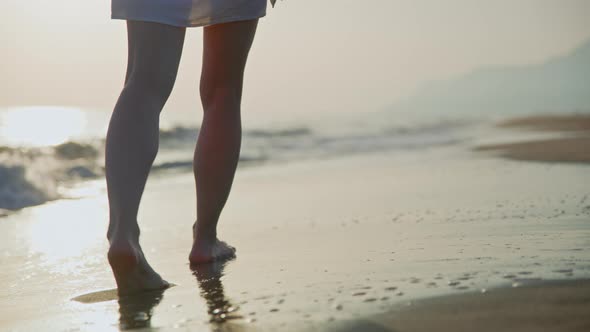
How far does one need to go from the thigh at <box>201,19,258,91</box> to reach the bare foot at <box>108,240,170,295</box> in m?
0.65

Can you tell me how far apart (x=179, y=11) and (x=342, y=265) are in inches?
30.7

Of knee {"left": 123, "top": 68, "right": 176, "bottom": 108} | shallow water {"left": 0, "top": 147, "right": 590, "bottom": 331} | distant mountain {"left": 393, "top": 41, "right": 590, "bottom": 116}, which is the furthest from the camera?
distant mountain {"left": 393, "top": 41, "right": 590, "bottom": 116}

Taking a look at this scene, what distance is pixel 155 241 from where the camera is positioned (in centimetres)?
300

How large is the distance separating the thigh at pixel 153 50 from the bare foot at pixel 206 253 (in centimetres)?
61

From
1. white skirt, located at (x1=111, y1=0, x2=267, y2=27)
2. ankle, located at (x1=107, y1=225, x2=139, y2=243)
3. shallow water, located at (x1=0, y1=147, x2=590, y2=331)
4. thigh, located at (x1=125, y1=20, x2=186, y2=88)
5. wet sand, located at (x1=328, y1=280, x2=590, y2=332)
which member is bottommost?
shallow water, located at (x1=0, y1=147, x2=590, y2=331)

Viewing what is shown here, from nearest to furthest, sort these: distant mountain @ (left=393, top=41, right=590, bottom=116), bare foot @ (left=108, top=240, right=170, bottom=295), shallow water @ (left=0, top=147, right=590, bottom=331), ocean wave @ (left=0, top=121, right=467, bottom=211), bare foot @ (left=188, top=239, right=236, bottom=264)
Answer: shallow water @ (left=0, top=147, right=590, bottom=331) → bare foot @ (left=108, top=240, right=170, bottom=295) → bare foot @ (left=188, top=239, right=236, bottom=264) → ocean wave @ (left=0, top=121, right=467, bottom=211) → distant mountain @ (left=393, top=41, right=590, bottom=116)

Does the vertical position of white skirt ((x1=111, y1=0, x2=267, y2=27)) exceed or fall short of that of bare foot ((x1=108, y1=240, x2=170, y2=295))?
it exceeds it

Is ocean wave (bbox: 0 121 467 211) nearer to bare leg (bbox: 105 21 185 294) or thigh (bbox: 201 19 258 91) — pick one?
thigh (bbox: 201 19 258 91)

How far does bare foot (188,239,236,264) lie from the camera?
238cm

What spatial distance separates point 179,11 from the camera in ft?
6.42

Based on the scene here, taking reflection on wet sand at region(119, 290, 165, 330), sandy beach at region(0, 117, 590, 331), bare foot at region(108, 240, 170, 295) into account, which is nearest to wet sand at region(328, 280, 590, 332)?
sandy beach at region(0, 117, 590, 331)

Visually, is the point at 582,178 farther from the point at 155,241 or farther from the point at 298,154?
the point at 298,154

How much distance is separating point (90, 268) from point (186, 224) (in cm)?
112

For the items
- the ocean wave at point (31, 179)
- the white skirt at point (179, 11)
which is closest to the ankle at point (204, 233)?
the white skirt at point (179, 11)
